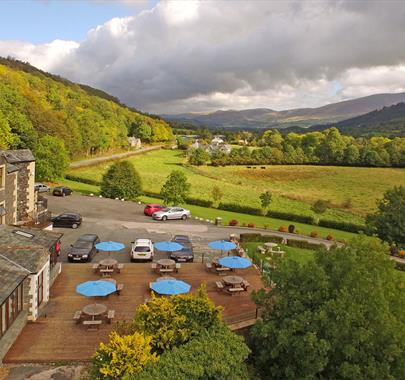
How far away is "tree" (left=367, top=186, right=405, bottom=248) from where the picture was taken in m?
33.9

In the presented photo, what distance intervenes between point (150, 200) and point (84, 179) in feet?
53.3

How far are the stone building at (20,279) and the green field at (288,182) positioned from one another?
3777 centimetres

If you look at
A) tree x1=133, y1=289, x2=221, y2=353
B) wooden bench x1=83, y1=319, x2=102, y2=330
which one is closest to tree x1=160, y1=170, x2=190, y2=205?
wooden bench x1=83, y1=319, x2=102, y2=330

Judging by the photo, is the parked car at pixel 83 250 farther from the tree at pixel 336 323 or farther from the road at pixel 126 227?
the tree at pixel 336 323

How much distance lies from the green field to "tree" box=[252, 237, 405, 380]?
3724 centimetres

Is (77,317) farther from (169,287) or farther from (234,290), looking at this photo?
(234,290)

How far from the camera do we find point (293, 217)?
4581cm

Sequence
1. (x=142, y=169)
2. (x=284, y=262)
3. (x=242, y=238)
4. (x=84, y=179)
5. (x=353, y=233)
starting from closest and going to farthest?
(x=284, y=262) → (x=242, y=238) → (x=353, y=233) → (x=84, y=179) → (x=142, y=169)

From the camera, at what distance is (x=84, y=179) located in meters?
62.8

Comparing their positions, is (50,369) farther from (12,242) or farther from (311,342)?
(311,342)

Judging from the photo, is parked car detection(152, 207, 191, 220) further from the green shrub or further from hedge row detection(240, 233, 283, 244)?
the green shrub

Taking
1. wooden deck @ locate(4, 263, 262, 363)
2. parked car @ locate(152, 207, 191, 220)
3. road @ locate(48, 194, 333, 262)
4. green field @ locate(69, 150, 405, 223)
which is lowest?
green field @ locate(69, 150, 405, 223)

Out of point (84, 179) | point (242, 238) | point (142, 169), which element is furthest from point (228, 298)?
point (142, 169)

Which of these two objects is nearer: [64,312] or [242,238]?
[64,312]
